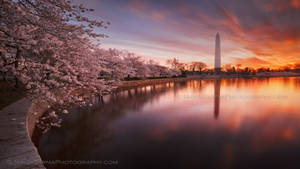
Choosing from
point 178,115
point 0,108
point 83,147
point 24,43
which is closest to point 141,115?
point 178,115

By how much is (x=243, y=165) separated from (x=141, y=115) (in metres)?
9.86

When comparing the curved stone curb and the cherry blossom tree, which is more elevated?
the cherry blossom tree

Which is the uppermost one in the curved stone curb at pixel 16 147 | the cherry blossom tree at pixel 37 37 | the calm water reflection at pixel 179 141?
the cherry blossom tree at pixel 37 37

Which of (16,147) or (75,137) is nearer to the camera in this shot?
(16,147)

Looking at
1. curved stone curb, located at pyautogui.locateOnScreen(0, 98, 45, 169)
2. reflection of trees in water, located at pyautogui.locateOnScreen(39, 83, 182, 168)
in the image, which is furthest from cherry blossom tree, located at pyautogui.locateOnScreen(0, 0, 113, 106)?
reflection of trees in water, located at pyautogui.locateOnScreen(39, 83, 182, 168)

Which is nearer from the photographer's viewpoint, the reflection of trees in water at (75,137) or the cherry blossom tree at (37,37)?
the cherry blossom tree at (37,37)

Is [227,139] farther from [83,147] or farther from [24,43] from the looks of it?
[24,43]

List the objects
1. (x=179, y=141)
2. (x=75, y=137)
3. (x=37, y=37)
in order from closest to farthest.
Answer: (x=37, y=37)
(x=179, y=141)
(x=75, y=137)

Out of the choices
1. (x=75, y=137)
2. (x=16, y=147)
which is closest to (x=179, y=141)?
(x=75, y=137)

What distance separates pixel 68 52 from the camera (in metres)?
5.31

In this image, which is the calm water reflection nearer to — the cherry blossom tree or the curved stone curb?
the curved stone curb

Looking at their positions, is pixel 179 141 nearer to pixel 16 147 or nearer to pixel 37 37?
pixel 16 147

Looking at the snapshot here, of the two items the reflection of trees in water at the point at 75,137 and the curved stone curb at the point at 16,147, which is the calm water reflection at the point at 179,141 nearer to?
the reflection of trees in water at the point at 75,137

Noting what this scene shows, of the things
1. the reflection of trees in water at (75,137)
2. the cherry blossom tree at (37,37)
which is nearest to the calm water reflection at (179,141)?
the reflection of trees in water at (75,137)
